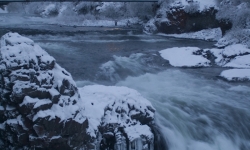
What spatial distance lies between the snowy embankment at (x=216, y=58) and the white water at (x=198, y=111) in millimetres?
1972

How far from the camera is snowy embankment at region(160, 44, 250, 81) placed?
40.3ft

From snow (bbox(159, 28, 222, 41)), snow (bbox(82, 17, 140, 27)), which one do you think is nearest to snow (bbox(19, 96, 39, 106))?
snow (bbox(159, 28, 222, 41))

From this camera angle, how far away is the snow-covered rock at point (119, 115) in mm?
5277

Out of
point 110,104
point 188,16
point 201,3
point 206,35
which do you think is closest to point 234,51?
point 206,35

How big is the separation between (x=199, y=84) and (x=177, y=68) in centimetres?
233

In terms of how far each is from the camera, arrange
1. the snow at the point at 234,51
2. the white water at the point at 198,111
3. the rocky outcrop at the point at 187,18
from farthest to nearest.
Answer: the rocky outcrop at the point at 187,18 → the snow at the point at 234,51 → the white water at the point at 198,111

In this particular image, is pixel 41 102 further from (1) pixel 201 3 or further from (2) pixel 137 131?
(1) pixel 201 3

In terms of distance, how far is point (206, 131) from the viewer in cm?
674

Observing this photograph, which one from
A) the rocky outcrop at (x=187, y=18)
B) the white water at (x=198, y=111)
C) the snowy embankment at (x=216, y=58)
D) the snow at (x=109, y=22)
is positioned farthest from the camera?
the snow at (x=109, y=22)

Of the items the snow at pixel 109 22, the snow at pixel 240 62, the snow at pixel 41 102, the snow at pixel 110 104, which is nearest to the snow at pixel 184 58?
the snow at pixel 240 62

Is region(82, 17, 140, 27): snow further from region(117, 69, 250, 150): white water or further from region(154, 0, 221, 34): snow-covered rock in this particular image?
region(117, 69, 250, 150): white water

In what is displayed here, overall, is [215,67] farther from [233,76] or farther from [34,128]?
[34,128]

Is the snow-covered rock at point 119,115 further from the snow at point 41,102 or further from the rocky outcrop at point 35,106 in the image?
the snow at point 41,102

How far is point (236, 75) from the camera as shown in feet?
35.0
